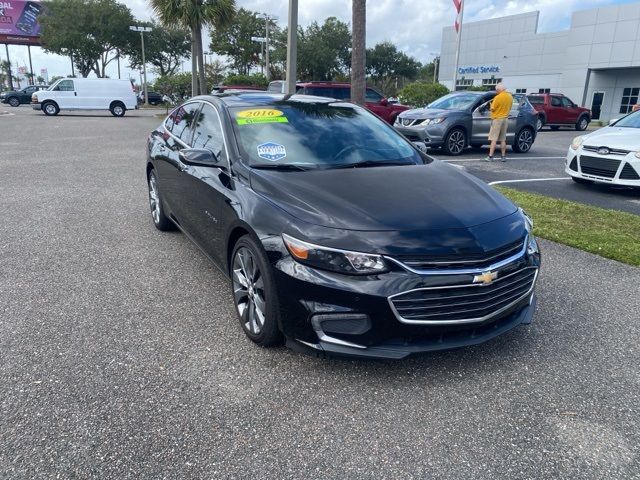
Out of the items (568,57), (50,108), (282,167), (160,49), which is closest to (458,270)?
(282,167)

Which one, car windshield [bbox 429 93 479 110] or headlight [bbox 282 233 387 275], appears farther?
car windshield [bbox 429 93 479 110]

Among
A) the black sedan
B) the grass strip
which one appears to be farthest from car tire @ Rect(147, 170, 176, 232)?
the grass strip

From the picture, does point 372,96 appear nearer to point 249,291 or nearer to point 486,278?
point 249,291

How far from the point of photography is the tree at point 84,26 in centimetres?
5122

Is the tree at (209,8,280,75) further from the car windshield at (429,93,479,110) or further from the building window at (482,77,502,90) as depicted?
the car windshield at (429,93,479,110)

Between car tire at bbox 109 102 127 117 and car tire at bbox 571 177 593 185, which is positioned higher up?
car tire at bbox 109 102 127 117

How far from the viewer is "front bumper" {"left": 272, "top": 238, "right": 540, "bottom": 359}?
8.86 feet

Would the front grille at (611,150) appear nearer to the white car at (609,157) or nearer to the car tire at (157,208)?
the white car at (609,157)

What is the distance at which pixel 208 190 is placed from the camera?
3.92 m

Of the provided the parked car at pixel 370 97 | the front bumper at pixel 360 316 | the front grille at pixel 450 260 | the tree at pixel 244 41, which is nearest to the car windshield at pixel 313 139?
the front bumper at pixel 360 316

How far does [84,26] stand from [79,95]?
2912 cm

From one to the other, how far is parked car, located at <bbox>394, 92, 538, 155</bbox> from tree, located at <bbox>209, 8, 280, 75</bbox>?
4318 centimetres

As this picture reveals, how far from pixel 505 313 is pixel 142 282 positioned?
9.86 feet

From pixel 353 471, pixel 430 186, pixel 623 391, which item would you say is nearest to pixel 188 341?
pixel 353 471
